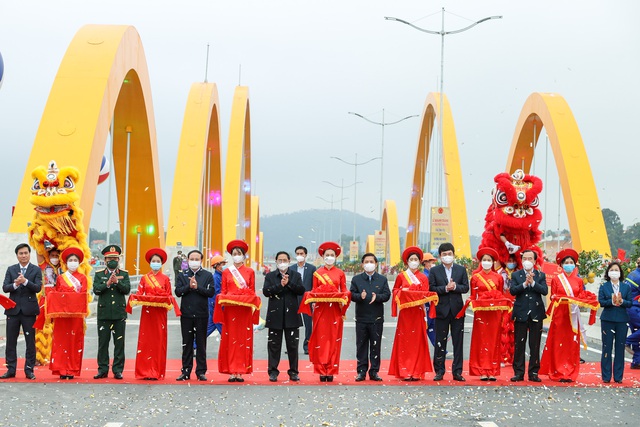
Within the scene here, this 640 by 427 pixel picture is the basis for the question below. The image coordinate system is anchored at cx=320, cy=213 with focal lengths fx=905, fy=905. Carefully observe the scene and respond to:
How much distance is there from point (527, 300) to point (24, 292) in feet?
18.6

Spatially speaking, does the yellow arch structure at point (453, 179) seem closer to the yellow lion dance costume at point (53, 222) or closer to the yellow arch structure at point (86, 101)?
the yellow arch structure at point (86, 101)

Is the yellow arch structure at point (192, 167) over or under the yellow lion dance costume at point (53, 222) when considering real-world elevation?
over

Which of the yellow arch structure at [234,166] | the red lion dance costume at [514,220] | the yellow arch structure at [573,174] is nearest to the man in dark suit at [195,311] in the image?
the red lion dance costume at [514,220]

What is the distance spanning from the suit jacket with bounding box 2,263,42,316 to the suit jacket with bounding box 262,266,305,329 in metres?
2.58

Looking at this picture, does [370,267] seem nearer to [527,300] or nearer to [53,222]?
[527,300]

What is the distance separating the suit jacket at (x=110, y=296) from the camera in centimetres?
1007

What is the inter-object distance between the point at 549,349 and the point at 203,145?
24843 mm

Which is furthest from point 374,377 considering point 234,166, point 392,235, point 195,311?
point 392,235

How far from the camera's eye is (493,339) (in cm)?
1033

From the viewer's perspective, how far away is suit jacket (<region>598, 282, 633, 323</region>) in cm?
1009

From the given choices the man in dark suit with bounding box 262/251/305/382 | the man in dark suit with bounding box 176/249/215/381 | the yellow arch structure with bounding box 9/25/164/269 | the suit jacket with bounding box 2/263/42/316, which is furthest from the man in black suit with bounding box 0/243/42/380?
the yellow arch structure with bounding box 9/25/164/269

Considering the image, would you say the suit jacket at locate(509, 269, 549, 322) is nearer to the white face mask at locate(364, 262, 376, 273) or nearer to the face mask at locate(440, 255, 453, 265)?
the face mask at locate(440, 255, 453, 265)

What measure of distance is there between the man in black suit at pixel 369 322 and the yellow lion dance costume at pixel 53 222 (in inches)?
135

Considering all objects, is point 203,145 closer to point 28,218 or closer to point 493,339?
point 28,218
